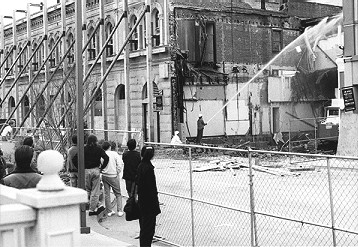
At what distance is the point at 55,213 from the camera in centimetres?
445

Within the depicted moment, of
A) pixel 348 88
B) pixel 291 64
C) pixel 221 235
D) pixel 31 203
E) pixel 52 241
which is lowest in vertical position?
pixel 221 235

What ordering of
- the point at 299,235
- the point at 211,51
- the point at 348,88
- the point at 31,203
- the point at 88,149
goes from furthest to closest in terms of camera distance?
the point at 211,51 < the point at 348,88 < the point at 88,149 < the point at 299,235 < the point at 31,203

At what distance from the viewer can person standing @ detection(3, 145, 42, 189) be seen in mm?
6953

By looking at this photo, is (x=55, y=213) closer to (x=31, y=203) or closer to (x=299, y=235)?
(x=31, y=203)

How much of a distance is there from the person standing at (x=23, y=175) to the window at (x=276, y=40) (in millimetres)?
31123

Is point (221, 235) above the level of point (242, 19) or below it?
below

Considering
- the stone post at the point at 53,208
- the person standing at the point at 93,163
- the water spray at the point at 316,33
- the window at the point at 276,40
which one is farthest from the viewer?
the water spray at the point at 316,33

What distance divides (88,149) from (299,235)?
4792mm

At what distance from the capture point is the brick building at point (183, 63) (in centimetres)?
3072

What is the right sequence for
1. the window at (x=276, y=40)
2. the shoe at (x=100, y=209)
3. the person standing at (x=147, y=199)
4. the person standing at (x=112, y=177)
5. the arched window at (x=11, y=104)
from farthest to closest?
the arched window at (x=11, y=104)
the window at (x=276, y=40)
the shoe at (x=100, y=209)
the person standing at (x=112, y=177)
the person standing at (x=147, y=199)

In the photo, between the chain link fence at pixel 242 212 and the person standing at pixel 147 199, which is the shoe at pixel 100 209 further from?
the person standing at pixel 147 199

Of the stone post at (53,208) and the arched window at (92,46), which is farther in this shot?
the arched window at (92,46)

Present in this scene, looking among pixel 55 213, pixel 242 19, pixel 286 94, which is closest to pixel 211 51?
pixel 242 19

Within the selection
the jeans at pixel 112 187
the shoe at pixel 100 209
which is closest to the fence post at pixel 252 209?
the jeans at pixel 112 187
